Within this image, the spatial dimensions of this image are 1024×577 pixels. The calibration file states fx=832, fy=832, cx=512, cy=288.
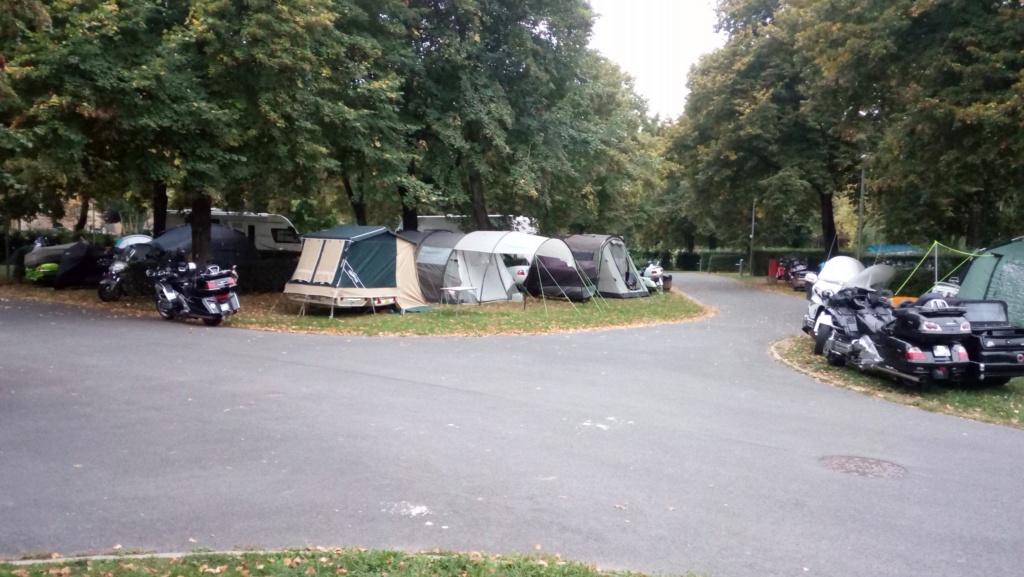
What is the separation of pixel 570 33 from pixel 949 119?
11.1 m

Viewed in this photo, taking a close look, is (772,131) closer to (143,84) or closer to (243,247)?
(243,247)

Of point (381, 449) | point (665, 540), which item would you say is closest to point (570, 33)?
point (381, 449)

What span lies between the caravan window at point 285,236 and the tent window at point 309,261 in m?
11.1

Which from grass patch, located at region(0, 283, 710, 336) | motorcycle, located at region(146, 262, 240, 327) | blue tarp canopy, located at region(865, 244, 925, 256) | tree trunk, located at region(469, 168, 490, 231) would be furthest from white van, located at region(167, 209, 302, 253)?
blue tarp canopy, located at region(865, 244, 925, 256)

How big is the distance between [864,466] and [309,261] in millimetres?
14967

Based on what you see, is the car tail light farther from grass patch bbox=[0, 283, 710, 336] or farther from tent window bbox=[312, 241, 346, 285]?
tent window bbox=[312, 241, 346, 285]

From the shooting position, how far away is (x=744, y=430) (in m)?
8.80

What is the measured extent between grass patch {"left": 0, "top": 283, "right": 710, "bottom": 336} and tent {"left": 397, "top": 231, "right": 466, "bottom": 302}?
0.98 meters

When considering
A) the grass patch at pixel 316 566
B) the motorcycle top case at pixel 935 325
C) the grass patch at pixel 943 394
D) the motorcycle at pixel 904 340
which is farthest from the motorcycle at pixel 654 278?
the grass patch at pixel 316 566

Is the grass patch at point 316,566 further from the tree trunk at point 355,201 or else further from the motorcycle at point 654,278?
the motorcycle at point 654,278

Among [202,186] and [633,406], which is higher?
[202,186]

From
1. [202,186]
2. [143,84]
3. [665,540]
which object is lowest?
[665,540]

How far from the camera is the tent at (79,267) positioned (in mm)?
23844

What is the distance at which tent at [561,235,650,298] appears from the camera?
82.6 ft
